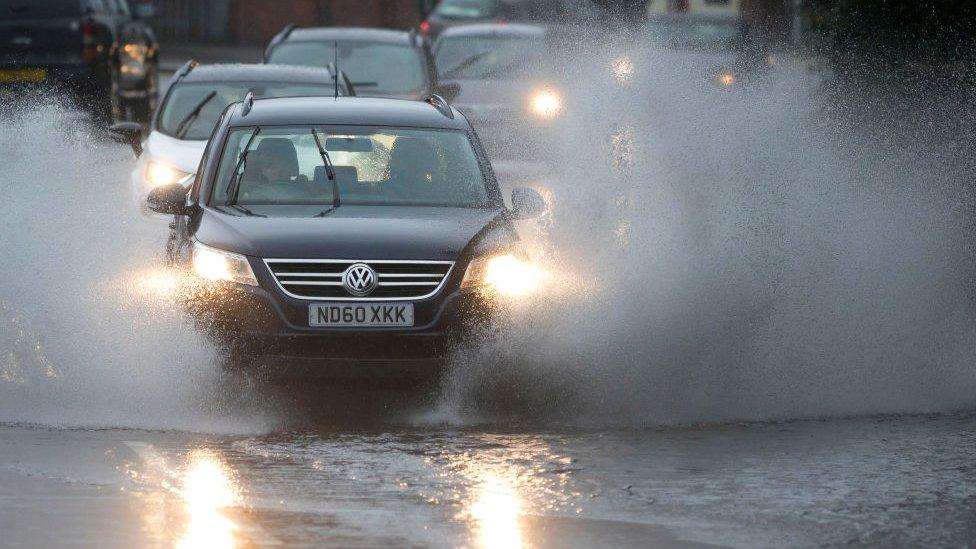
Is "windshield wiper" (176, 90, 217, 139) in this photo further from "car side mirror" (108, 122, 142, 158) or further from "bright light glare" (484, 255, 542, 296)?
"bright light glare" (484, 255, 542, 296)

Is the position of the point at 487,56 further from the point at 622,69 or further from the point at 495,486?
the point at 495,486

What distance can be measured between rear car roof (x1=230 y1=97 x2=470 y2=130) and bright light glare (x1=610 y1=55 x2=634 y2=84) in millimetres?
Result: 5246

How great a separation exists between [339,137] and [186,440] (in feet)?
8.25

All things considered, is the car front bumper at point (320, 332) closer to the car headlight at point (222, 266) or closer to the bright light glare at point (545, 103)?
the car headlight at point (222, 266)

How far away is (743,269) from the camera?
11.3m

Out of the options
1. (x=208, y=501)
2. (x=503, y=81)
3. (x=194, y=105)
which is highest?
(x=503, y=81)

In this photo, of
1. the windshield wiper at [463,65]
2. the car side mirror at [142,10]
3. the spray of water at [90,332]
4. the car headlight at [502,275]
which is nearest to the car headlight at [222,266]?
the spray of water at [90,332]

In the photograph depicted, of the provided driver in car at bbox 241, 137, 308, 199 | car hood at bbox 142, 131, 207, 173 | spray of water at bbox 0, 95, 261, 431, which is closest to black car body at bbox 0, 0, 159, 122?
car hood at bbox 142, 131, 207, 173

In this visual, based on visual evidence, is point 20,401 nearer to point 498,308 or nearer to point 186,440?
point 186,440

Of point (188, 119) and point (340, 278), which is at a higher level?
point (188, 119)

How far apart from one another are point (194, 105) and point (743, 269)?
7047 mm

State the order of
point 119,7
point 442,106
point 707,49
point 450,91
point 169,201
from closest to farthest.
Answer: point 169,201 < point 442,106 < point 450,91 < point 707,49 < point 119,7

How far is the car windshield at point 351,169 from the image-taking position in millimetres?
10266

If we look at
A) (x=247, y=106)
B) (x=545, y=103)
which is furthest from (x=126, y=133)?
(x=545, y=103)
